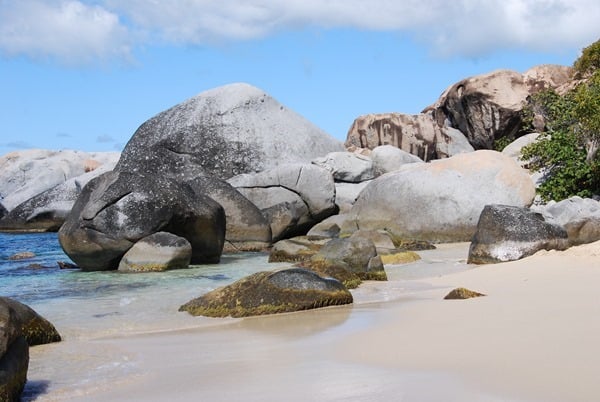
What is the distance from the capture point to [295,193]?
21.9m

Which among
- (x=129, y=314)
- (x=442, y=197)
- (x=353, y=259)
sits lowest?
(x=129, y=314)

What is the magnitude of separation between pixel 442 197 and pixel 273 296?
11.4 metres

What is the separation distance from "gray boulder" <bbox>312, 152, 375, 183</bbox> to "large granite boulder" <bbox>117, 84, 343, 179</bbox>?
157 centimetres

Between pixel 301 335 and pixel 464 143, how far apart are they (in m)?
30.3

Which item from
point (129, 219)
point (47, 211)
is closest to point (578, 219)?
point (129, 219)

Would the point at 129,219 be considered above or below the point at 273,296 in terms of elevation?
above

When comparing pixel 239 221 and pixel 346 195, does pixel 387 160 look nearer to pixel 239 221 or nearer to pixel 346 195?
pixel 346 195

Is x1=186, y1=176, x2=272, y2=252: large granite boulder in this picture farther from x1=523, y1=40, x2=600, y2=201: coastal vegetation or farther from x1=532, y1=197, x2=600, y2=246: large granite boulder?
x1=523, y1=40, x2=600, y2=201: coastal vegetation

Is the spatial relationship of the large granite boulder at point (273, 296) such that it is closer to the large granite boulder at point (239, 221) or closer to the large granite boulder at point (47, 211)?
the large granite boulder at point (239, 221)

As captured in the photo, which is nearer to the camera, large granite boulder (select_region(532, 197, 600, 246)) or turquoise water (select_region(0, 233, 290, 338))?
turquoise water (select_region(0, 233, 290, 338))

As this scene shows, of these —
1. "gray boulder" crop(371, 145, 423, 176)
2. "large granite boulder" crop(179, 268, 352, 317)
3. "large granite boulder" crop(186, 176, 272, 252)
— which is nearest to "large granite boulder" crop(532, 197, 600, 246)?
"large granite boulder" crop(186, 176, 272, 252)

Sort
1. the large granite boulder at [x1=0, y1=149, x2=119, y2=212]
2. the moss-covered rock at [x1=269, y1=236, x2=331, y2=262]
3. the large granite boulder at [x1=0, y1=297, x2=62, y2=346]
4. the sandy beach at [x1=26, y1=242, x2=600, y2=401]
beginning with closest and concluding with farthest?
the sandy beach at [x1=26, y1=242, x2=600, y2=401] < the large granite boulder at [x1=0, y1=297, x2=62, y2=346] < the moss-covered rock at [x1=269, y1=236, x2=331, y2=262] < the large granite boulder at [x1=0, y1=149, x2=119, y2=212]

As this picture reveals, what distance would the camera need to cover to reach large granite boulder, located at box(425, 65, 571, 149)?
34625mm

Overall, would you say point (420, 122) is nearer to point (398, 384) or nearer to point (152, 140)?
point (152, 140)
